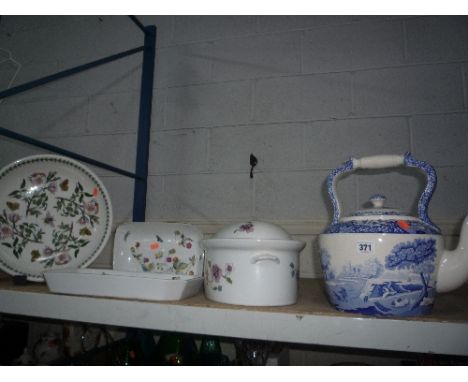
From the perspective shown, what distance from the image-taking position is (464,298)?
58cm

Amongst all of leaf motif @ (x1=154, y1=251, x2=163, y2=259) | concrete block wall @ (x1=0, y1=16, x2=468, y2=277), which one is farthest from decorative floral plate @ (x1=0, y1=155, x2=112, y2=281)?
concrete block wall @ (x1=0, y1=16, x2=468, y2=277)

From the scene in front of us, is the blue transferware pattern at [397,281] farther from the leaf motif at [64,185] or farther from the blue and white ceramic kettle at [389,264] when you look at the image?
the leaf motif at [64,185]

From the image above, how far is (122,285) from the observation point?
1.73 feet

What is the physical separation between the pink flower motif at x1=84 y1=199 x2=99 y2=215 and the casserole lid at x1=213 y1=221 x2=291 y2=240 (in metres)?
0.34

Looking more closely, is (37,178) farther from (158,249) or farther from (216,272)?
(216,272)

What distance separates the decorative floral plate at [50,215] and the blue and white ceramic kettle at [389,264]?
491 mm

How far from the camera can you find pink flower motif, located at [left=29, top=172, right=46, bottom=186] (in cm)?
70

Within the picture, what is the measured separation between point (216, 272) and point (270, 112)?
0.55 m

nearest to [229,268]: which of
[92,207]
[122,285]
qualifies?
[122,285]

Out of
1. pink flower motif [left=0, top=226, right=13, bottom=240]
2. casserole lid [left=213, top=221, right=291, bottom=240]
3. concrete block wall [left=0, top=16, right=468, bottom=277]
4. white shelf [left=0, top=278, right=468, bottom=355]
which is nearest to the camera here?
white shelf [left=0, top=278, right=468, bottom=355]

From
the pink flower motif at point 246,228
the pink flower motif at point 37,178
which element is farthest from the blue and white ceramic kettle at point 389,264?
the pink flower motif at point 37,178

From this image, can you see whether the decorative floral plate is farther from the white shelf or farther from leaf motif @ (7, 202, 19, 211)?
the white shelf

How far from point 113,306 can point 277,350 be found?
353mm

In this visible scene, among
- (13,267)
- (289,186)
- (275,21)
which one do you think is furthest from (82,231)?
(275,21)
